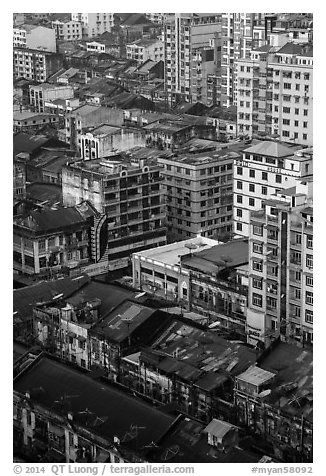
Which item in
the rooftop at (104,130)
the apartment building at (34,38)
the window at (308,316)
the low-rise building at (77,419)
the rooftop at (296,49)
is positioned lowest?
the low-rise building at (77,419)

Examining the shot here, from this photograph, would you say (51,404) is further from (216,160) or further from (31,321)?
(216,160)

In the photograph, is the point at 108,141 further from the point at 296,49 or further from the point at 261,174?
the point at 261,174

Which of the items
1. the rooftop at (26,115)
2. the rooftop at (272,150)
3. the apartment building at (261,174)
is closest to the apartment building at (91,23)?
the rooftop at (26,115)

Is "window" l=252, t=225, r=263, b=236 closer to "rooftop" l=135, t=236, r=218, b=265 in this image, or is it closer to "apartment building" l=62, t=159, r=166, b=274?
"rooftop" l=135, t=236, r=218, b=265

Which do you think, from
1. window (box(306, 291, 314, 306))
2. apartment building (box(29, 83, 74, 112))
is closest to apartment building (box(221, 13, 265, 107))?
apartment building (box(29, 83, 74, 112))

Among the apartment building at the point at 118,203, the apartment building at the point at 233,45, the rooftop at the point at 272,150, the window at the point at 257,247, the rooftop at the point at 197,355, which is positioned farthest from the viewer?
the apartment building at the point at 233,45

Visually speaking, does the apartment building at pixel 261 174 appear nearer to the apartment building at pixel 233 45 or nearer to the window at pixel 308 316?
the window at pixel 308 316

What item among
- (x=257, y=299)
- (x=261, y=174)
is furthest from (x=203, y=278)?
(x=261, y=174)
